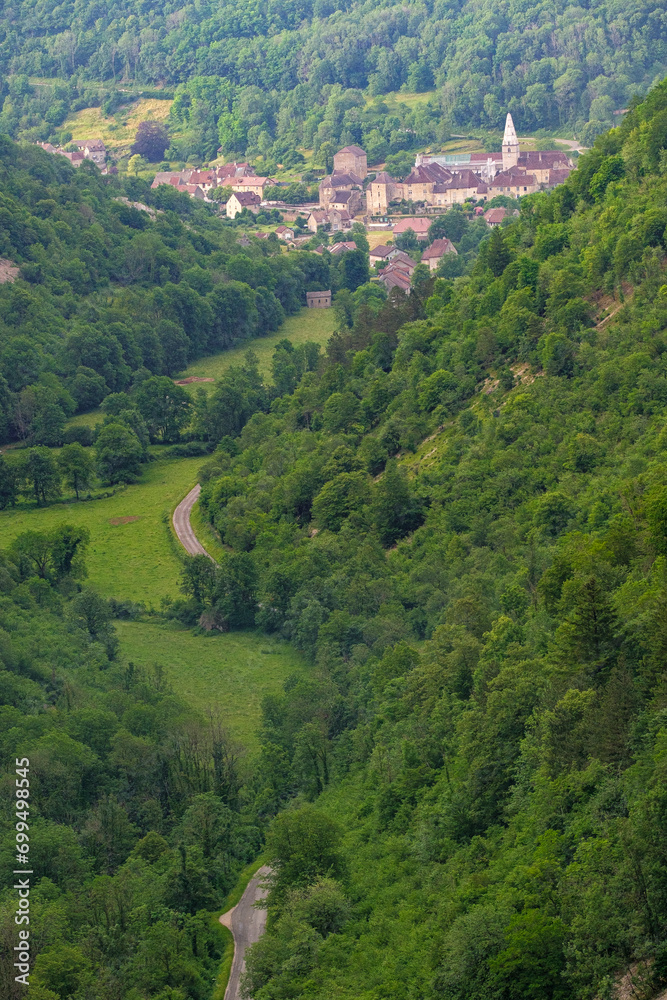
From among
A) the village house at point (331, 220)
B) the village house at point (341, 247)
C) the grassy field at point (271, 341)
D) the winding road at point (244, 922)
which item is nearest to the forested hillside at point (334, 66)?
the village house at point (331, 220)

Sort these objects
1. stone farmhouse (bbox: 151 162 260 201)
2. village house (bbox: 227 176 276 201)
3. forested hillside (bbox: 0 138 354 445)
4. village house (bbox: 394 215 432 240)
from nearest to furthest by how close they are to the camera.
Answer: forested hillside (bbox: 0 138 354 445)
village house (bbox: 394 215 432 240)
village house (bbox: 227 176 276 201)
stone farmhouse (bbox: 151 162 260 201)

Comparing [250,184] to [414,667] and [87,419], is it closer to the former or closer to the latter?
[87,419]

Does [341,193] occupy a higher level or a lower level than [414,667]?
lower

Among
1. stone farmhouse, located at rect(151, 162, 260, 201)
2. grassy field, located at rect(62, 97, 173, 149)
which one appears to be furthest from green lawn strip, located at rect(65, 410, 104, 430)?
grassy field, located at rect(62, 97, 173, 149)

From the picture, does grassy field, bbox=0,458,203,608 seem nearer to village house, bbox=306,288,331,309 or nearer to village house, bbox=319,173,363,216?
village house, bbox=306,288,331,309

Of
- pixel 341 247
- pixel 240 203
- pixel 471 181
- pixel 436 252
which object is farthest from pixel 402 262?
pixel 240 203

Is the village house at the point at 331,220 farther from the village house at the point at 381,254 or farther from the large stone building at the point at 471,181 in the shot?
the village house at the point at 381,254

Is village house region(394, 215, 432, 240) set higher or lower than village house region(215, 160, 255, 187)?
lower
